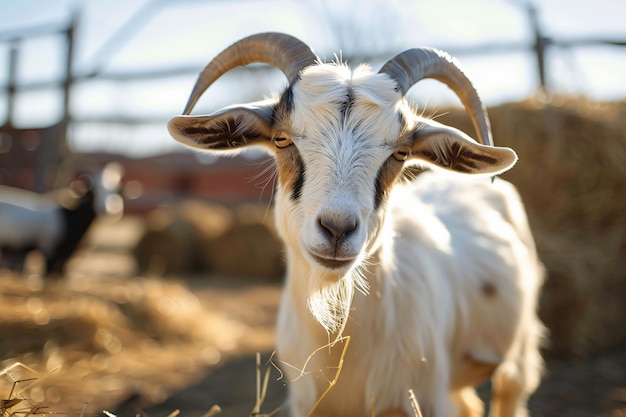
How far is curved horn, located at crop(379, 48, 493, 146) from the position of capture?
257 cm

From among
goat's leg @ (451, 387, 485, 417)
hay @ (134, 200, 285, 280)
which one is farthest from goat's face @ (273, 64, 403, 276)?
hay @ (134, 200, 285, 280)

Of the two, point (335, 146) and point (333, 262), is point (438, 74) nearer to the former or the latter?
point (335, 146)

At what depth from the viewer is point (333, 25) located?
1480cm

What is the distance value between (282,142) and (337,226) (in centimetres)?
61

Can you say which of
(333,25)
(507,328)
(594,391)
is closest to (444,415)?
(507,328)

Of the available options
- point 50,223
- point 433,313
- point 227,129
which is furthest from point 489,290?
point 50,223

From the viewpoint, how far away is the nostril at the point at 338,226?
6.45 ft

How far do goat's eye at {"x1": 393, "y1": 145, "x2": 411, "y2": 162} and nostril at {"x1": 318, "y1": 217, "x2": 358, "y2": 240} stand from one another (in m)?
0.55

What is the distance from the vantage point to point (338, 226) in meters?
1.97

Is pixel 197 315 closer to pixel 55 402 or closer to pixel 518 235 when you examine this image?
pixel 55 402

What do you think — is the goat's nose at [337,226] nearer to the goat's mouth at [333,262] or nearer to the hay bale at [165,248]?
the goat's mouth at [333,262]

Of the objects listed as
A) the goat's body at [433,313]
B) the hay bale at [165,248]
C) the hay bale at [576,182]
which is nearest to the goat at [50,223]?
the hay bale at [165,248]

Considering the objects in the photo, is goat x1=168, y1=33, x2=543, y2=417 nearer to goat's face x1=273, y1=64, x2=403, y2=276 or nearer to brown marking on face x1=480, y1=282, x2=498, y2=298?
goat's face x1=273, y1=64, x2=403, y2=276

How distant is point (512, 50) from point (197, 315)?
5.82 m
